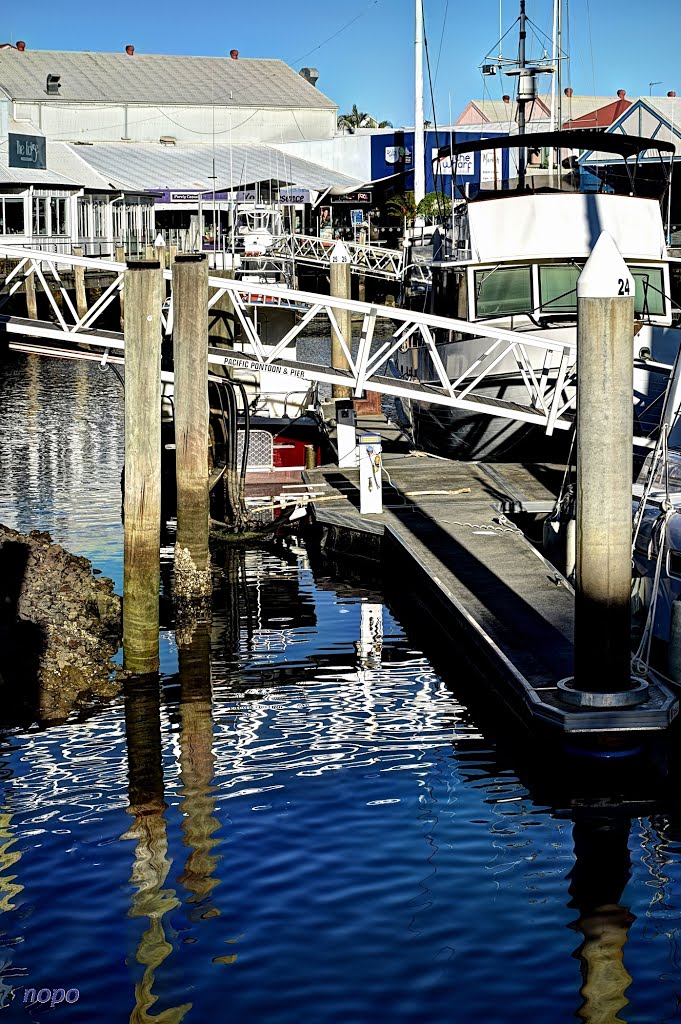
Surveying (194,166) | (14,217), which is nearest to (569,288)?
Result: (14,217)

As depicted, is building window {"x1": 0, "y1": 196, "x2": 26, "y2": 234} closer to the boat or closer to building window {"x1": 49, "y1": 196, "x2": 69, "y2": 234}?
building window {"x1": 49, "y1": 196, "x2": 69, "y2": 234}

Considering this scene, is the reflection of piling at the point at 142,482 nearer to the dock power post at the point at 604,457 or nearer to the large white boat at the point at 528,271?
the dock power post at the point at 604,457

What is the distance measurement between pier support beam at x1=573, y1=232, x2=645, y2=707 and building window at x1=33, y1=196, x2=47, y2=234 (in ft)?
160

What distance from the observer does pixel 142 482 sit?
1263cm

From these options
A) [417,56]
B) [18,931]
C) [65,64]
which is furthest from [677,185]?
[65,64]

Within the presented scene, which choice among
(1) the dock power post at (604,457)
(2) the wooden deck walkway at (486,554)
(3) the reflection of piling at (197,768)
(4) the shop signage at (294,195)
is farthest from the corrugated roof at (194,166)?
(1) the dock power post at (604,457)

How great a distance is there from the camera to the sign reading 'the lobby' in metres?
56.3

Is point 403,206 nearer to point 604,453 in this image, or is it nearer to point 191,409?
point 191,409

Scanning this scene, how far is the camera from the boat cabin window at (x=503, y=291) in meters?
20.5

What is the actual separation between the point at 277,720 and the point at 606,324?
4565 millimetres

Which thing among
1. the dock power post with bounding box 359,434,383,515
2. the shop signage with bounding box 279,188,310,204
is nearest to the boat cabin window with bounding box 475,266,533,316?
the dock power post with bounding box 359,434,383,515

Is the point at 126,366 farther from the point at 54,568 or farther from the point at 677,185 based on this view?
the point at 677,185

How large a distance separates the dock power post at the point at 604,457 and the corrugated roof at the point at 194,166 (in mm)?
53163

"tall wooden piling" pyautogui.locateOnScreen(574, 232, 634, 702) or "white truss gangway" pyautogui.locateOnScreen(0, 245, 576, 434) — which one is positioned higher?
"white truss gangway" pyautogui.locateOnScreen(0, 245, 576, 434)
